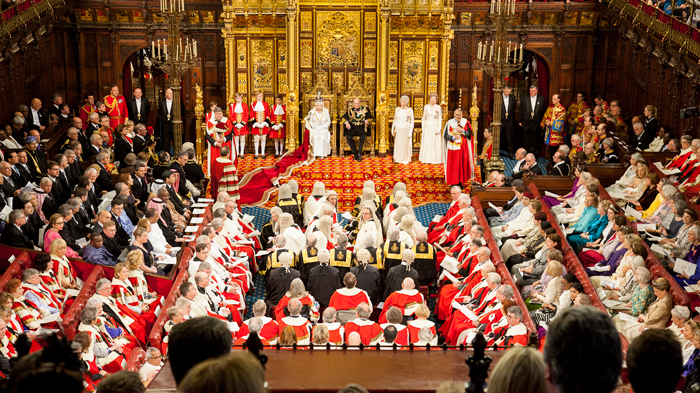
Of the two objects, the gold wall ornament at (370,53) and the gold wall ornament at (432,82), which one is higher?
the gold wall ornament at (370,53)

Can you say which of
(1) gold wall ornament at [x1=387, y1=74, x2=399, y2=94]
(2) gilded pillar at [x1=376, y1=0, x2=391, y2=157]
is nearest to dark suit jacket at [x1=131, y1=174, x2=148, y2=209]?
(2) gilded pillar at [x1=376, y1=0, x2=391, y2=157]

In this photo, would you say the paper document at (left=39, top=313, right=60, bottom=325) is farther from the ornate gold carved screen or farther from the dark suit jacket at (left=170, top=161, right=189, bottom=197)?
the ornate gold carved screen

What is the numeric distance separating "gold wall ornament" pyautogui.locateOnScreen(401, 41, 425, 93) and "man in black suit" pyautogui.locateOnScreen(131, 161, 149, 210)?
7.08 meters

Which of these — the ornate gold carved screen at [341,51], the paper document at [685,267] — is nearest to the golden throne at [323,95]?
the ornate gold carved screen at [341,51]

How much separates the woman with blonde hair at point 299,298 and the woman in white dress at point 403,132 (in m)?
7.61

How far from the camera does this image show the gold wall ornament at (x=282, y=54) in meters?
18.2

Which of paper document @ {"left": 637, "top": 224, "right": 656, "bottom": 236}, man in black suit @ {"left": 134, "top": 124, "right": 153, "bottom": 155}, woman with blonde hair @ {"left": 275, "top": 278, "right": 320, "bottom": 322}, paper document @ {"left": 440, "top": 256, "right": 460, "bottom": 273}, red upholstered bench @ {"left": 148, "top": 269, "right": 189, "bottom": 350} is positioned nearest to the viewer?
red upholstered bench @ {"left": 148, "top": 269, "right": 189, "bottom": 350}

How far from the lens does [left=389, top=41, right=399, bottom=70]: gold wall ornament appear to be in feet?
59.2

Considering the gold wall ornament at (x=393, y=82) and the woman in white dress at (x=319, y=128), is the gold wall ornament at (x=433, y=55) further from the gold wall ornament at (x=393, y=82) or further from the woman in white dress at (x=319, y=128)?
the woman in white dress at (x=319, y=128)

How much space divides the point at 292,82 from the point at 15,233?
856cm

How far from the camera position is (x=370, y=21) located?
1783 cm

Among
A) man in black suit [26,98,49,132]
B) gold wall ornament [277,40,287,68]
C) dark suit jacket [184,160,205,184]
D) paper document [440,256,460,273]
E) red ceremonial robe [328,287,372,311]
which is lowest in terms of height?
paper document [440,256,460,273]

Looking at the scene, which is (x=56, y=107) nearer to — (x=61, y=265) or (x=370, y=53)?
(x=370, y=53)

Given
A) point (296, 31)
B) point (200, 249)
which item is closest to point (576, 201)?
point (200, 249)
